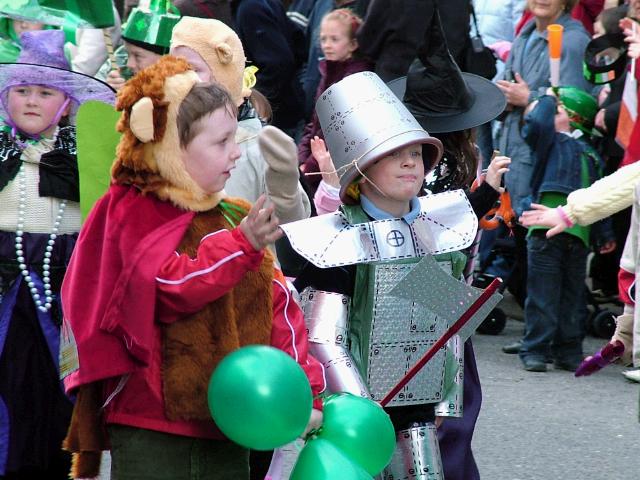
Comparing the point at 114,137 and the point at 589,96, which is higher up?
the point at 114,137

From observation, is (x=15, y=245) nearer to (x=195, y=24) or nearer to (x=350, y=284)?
(x=195, y=24)

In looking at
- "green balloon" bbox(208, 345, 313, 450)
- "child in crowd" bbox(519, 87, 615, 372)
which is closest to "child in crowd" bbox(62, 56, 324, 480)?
"green balloon" bbox(208, 345, 313, 450)

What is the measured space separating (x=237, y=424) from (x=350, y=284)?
0.86m

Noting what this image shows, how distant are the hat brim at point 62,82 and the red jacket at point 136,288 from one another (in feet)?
4.43

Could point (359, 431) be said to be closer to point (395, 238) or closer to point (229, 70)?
point (395, 238)

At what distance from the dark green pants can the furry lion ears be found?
0.75m

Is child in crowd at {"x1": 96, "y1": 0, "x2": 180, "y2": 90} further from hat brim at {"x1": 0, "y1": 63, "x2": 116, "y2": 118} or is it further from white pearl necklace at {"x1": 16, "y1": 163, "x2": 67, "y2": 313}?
white pearl necklace at {"x1": 16, "y1": 163, "x2": 67, "y2": 313}

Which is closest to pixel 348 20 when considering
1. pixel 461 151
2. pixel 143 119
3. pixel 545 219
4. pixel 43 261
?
pixel 545 219

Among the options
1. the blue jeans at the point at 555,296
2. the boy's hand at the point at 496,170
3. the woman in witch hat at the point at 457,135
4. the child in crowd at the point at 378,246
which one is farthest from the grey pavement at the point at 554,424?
the child in crowd at the point at 378,246

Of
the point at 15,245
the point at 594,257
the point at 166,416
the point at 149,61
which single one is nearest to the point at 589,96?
the point at 594,257

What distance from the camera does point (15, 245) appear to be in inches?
181

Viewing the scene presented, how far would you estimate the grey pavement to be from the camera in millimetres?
6141

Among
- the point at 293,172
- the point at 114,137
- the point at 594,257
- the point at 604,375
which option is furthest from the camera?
the point at 594,257

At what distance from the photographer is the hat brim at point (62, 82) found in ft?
15.4
